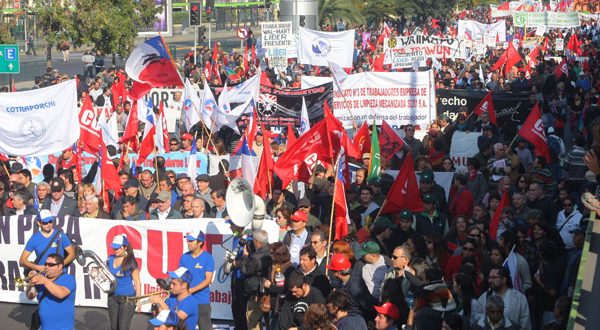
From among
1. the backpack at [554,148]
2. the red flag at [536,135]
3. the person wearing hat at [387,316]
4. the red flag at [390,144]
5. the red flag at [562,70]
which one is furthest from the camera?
the red flag at [562,70]

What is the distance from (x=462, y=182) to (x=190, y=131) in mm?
6528

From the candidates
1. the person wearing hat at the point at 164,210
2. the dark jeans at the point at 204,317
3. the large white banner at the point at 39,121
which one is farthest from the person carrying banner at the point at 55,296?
the large white banner at the point at 39,121

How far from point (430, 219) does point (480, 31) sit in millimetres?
22959

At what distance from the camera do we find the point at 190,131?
18.3 m

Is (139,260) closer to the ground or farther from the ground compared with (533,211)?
closer to the ground

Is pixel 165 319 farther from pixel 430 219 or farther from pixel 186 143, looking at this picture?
pixel 186 143

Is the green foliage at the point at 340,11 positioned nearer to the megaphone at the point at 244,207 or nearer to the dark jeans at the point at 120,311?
the megaphone at the point at 244,207

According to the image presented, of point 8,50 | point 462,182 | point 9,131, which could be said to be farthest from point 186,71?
point 462,182

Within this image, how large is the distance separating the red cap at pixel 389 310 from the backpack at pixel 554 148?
23.7ft

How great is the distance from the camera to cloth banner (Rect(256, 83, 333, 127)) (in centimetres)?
1917

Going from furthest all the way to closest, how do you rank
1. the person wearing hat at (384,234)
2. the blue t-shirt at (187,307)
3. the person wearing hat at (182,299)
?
the person wearing hat at (384,234) → the blue t-shirt at (187,307) → the person wearing hat at (182,299)

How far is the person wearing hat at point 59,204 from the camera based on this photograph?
1233 cm

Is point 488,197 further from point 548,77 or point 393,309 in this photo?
point 548,77

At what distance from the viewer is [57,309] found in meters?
9.52
